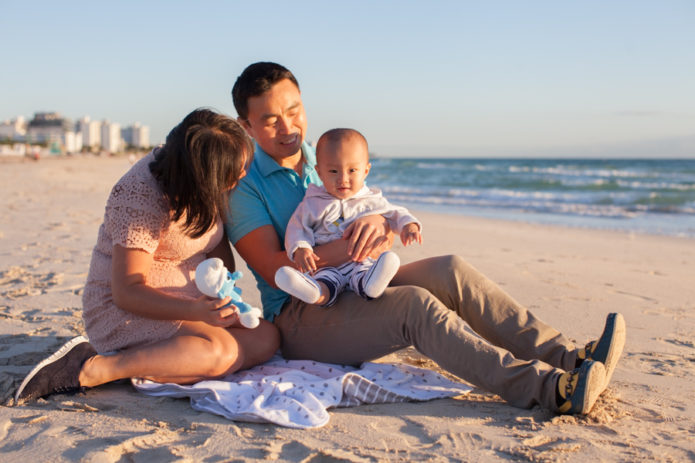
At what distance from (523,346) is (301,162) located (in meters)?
1.51

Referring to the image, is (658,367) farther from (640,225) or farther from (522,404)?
(640,225)

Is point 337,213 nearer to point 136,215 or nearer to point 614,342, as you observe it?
point 136,215

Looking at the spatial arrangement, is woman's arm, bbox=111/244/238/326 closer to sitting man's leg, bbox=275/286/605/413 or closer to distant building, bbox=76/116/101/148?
sitting man's leg, bbox=275/286/605/413

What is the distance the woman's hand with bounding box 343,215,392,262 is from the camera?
279 centimetres

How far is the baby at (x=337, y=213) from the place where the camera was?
2.77 metres

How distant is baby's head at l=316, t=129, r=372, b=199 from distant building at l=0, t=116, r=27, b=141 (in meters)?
115

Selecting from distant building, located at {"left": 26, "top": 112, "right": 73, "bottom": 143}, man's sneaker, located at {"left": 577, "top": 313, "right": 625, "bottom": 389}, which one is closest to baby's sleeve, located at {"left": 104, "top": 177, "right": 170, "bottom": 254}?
man's sneaker, located at {"left": 577, "top": 313, "right": 625, "bottom": 389}

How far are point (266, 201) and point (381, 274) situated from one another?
82 centimetres

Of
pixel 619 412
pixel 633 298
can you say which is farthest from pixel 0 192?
pixel 619 412

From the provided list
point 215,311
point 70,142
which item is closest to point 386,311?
point 215,311

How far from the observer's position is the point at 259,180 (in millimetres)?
3102

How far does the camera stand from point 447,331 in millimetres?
2549

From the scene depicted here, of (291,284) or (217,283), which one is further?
(291,284)

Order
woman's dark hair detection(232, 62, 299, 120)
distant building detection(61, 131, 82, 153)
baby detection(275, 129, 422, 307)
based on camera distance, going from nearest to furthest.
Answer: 1. baby detection(275, 129, 422, 307)
2. woman's dark hair detection(232, 62, 299, 120)
3. distant building detection(61, 131, 82, 153)
